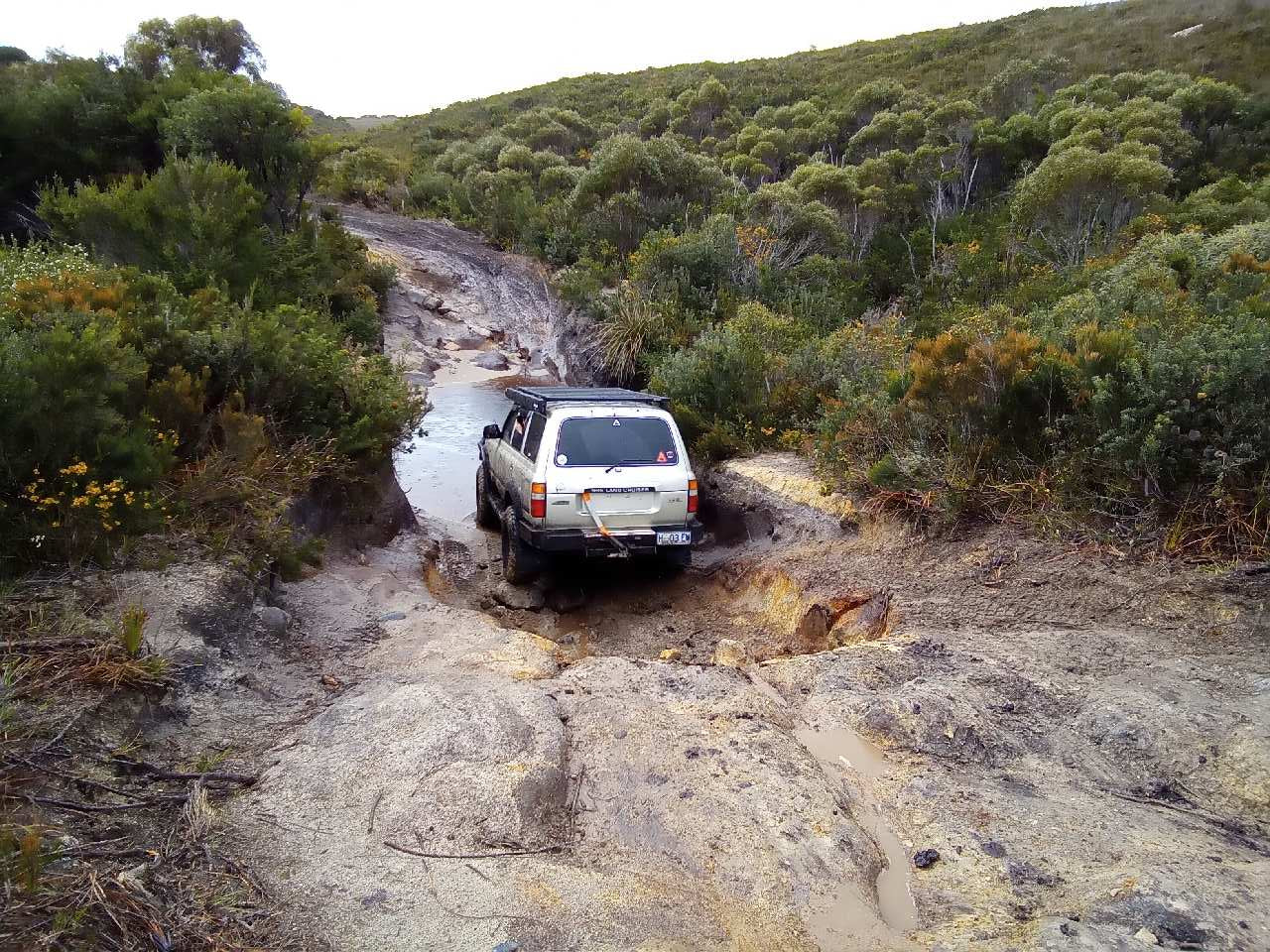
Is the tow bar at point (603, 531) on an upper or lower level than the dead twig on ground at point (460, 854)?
lower

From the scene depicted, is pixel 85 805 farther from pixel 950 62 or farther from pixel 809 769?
pixel 950 62

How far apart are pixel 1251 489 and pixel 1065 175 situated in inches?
525

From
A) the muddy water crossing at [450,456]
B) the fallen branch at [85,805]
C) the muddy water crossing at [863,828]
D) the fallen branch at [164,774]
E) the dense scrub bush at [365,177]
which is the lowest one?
the muddy water crossing at [450,456]

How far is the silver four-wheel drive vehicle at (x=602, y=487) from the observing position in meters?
Answer: 7.53

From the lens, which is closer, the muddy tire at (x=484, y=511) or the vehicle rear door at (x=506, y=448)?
the vehicle rear door at (x=506, y=448)

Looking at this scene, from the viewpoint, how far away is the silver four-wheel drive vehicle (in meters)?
7.53

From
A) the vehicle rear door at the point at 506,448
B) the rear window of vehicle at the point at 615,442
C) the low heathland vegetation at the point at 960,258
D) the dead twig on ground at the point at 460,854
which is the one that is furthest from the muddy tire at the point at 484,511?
the dead twig on ground at the point at 460,854

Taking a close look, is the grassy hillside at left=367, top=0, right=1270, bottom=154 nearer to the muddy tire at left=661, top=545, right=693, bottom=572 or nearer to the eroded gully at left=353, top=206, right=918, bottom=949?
the eroded gully at left=353, top=206, right=918, bottom=949

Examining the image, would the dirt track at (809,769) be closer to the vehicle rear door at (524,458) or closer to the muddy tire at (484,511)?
the vehicle rear door at (524,458)

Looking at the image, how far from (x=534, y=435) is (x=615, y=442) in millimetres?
943

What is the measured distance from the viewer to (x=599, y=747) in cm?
434

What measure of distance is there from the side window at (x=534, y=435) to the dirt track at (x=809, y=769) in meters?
1.97

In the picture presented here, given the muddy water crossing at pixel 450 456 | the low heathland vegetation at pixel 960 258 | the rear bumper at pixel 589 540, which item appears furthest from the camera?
the muddy water crossing at pixel 450 456

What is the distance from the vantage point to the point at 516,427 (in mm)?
9234
